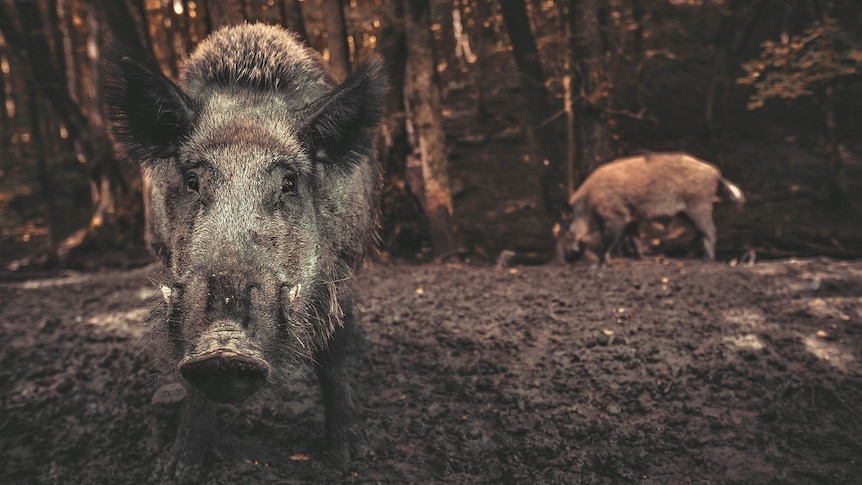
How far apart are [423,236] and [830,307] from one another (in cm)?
412

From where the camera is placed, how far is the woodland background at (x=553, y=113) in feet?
21.2

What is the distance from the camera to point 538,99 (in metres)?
7.51

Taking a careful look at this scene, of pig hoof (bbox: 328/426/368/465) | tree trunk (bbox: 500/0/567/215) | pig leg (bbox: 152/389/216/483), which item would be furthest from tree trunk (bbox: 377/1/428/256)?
pig leg (bbox: 152/389/216/483)

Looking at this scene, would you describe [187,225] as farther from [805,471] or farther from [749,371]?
[749,371]

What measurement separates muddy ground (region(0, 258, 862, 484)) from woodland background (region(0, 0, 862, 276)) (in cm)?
230

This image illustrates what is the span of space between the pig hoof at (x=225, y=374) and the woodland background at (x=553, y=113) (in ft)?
14.5

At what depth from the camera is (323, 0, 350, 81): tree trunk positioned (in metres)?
6.44

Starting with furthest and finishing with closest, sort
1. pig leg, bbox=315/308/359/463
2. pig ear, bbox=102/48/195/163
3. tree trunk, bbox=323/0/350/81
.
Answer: tree trunk, bbox=323/0/350/81 → pig leg, bbox=315/308/359/463 → pig ear, bbox=102/48/195/163

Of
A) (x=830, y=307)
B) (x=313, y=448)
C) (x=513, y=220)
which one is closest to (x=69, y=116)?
(x=513, y=220)

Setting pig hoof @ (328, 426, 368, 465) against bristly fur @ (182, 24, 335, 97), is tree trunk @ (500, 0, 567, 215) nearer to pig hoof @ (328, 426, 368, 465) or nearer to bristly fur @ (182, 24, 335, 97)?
bristly fur @ (182, 24, 335, 97)

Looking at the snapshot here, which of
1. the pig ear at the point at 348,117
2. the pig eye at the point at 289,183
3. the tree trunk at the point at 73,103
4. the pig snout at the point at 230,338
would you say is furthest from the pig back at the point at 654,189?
the tree trunk at the point at 73,103

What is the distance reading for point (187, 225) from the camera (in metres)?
2.22

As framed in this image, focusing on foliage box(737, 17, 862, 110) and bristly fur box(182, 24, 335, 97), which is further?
foliage box(737, 17, 862, 110)

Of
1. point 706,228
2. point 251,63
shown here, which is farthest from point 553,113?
point 251,63
